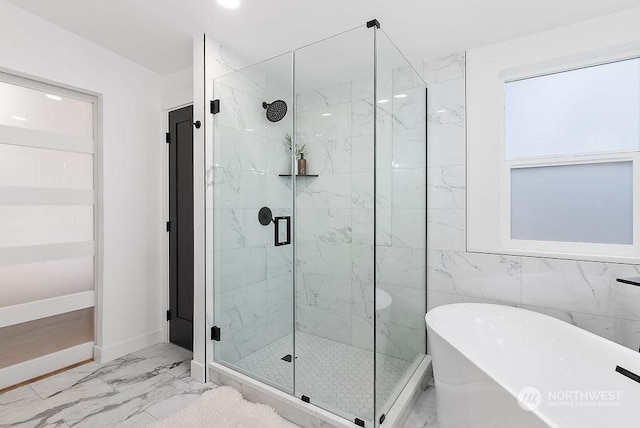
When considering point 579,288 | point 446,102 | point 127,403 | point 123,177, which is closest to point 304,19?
point 446,102

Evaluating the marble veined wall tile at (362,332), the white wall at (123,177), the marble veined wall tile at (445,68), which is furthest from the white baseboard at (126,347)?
the marble veined wall tile at (445,68)

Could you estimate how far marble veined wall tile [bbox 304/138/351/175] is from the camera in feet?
5.89

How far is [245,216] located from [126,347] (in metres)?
1.62

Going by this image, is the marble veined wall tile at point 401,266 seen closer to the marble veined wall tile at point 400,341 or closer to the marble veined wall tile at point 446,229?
the marble veined wall tile at point 446,229

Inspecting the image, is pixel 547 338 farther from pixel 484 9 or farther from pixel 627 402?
pixel 484 9

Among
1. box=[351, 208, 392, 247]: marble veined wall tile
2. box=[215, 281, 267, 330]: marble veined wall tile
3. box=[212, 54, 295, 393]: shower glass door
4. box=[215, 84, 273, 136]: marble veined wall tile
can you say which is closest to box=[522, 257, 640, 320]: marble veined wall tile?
box=[351, 208, 392, 247]: marble veined wall tile

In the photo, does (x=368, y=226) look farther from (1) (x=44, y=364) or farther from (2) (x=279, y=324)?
(1) (x=44, y=364)

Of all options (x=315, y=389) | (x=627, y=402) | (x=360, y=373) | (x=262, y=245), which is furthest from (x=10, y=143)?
(x=627, y=402)

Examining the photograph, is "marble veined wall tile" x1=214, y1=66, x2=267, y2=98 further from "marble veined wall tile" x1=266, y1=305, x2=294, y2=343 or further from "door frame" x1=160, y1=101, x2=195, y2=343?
"marble veined wall tile" x1=266, y1=305, x2=294, y2=343

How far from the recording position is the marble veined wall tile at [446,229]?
231cm

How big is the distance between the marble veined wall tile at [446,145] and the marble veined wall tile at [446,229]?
392mm

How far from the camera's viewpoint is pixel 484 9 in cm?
183

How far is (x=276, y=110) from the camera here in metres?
2.04

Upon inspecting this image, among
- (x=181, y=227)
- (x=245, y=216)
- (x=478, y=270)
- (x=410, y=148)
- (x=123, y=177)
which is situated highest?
(x=410, y=148)
